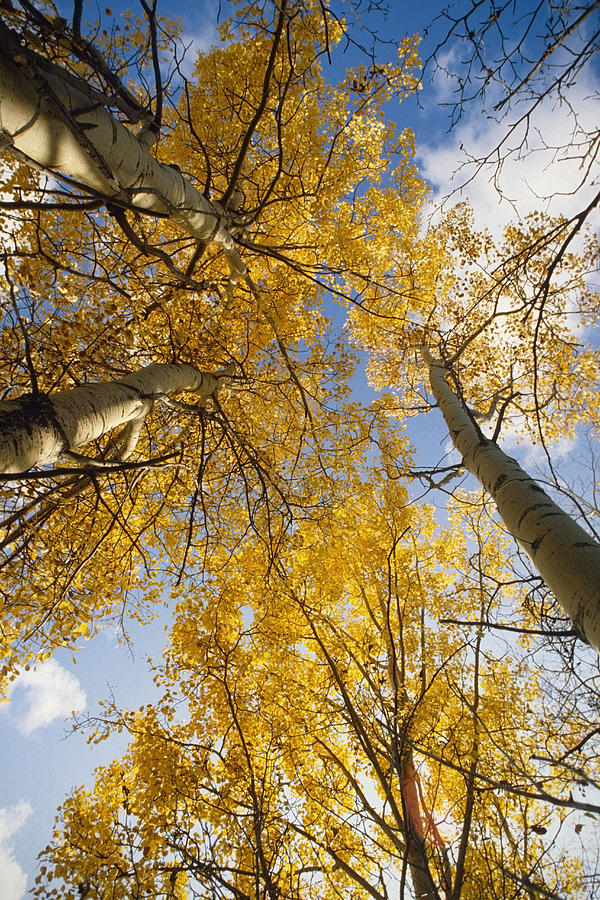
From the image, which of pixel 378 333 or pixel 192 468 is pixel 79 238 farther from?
pixel 378 333

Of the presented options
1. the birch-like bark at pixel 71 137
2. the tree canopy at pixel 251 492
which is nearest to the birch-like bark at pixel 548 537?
the tree canopy at pixel 251 492

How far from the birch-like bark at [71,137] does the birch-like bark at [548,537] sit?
96.7 inches

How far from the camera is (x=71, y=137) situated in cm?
155

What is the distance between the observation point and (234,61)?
462 centimetres

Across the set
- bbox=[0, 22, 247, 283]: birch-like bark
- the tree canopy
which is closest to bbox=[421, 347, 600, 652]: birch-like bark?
the tree canopy

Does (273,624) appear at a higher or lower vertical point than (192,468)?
lower

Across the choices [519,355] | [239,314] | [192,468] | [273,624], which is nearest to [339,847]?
[273,624]

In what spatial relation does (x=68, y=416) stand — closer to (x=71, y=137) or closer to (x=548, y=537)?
(x=71, y=137)

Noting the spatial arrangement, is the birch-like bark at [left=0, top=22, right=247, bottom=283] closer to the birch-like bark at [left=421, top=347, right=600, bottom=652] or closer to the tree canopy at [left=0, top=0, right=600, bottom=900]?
the tree canopy at [left=0, top=0, right=600, bottom=900]

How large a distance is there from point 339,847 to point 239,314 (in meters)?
5.91

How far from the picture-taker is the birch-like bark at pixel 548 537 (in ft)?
4.44

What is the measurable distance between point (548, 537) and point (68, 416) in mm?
2220

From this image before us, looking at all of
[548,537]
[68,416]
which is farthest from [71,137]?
[548,537]

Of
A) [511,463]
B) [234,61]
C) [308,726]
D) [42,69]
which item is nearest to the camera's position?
[42,69]
